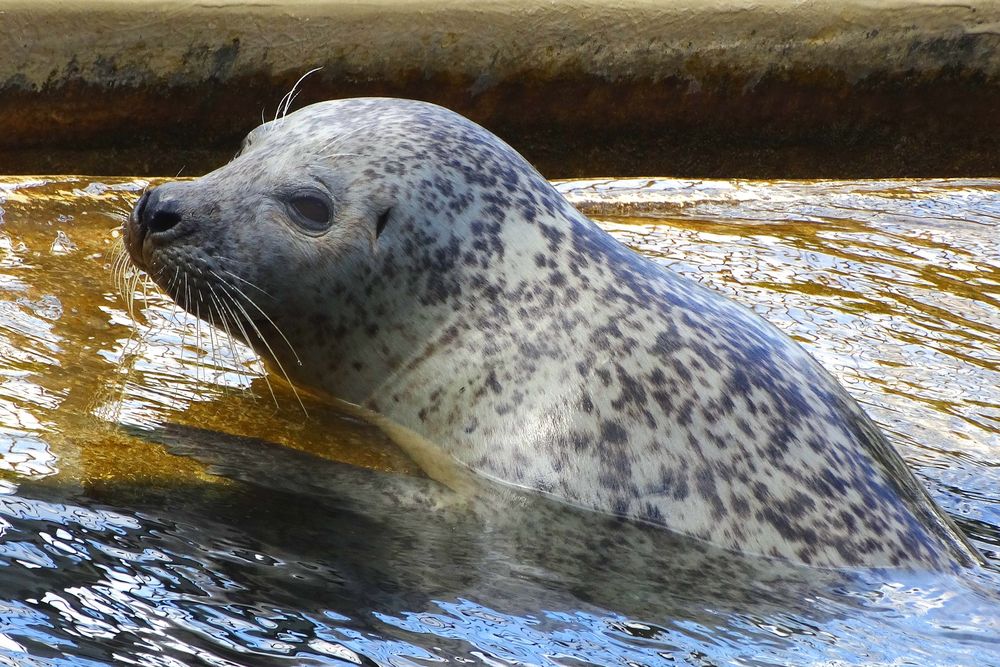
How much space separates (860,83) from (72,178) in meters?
4.90

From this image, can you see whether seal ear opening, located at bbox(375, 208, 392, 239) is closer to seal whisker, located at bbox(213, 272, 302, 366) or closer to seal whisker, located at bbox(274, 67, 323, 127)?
seal whisker, located at bbox(213, 272, 302, 366)

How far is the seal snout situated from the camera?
12.2 ft

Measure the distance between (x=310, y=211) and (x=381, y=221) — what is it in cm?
19

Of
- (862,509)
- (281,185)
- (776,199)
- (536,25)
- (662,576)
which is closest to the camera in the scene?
(662,576)

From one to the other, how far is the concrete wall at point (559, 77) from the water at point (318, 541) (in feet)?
8.40

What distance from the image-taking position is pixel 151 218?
3.71m

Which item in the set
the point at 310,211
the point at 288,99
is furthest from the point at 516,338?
the point at 288,99

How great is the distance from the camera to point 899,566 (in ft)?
11.1

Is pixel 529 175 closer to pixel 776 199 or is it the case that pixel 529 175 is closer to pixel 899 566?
pixel 899 566

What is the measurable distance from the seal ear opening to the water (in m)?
0.52

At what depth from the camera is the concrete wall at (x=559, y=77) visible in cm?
732

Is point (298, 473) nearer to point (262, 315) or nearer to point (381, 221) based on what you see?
point (262, 315)

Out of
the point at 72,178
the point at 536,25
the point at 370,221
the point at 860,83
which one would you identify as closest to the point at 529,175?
the point at 370,221

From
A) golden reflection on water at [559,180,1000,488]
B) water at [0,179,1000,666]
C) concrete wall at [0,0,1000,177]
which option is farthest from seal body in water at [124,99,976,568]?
concrete wall at [0,0,1000,177]
